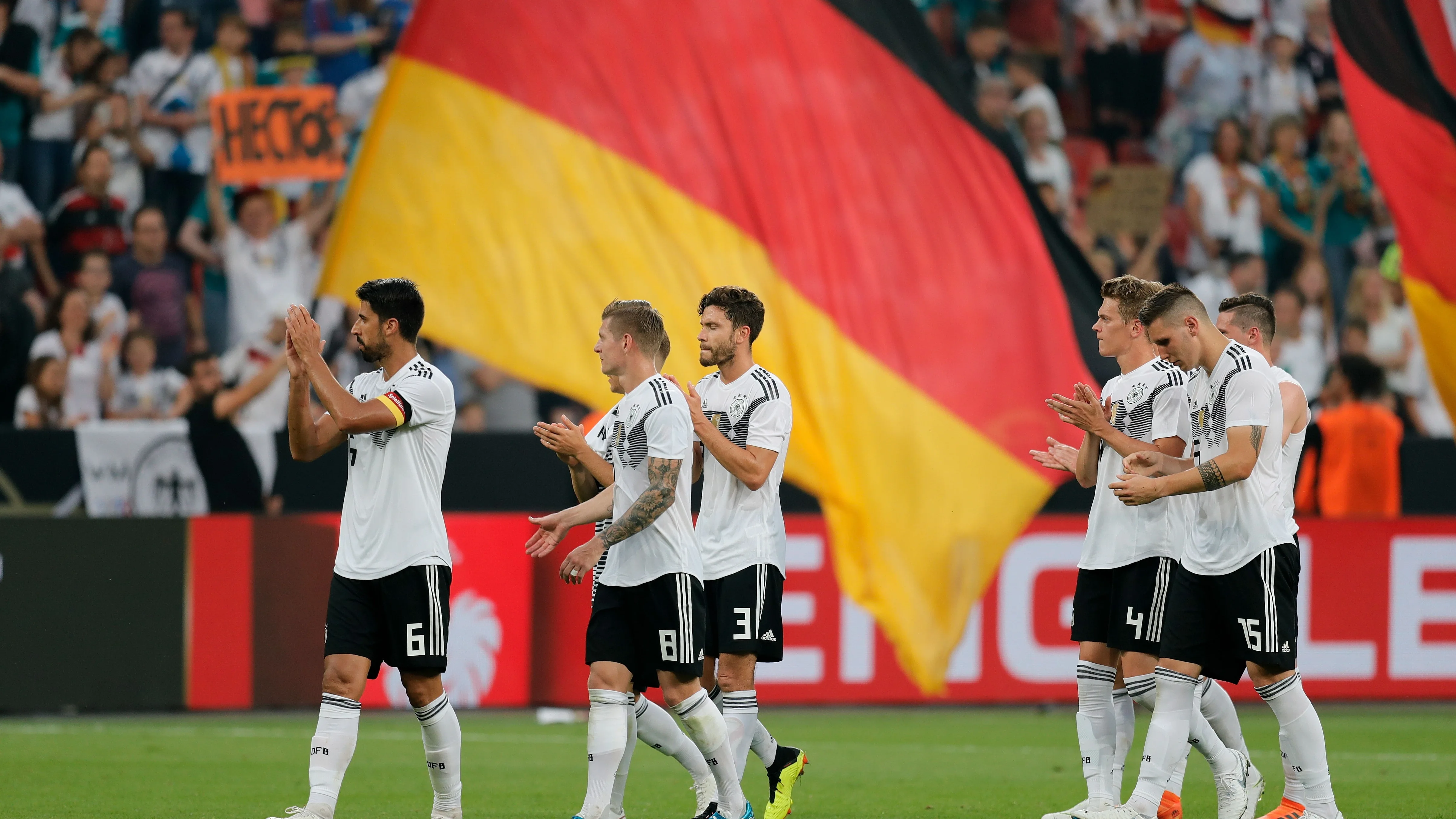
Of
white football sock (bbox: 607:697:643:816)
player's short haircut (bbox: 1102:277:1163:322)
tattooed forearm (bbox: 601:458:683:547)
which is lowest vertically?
white football sock (bbox: 607:697:643:816)

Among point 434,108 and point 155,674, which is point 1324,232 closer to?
point 434,108

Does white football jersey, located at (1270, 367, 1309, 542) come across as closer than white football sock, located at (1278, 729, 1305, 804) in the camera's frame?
No

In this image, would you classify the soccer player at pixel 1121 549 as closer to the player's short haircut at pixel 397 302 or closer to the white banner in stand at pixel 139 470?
the player's short haircut at pixel 397 302

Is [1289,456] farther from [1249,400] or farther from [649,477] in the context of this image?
[649,477]

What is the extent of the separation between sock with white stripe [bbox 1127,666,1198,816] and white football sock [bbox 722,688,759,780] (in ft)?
5.69

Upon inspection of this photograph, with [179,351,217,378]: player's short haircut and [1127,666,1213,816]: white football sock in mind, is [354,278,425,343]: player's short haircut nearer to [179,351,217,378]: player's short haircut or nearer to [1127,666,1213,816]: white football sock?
[1127,666,1213,816]: white football sock

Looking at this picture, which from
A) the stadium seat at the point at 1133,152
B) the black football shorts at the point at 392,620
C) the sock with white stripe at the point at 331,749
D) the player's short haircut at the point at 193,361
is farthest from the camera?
the stadium seat at the point at 1133,152

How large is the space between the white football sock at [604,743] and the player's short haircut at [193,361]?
6811 millimetres

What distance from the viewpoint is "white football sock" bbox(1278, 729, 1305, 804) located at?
786 centimetres

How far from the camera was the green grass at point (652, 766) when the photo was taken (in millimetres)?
8922

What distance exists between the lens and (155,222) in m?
14.6

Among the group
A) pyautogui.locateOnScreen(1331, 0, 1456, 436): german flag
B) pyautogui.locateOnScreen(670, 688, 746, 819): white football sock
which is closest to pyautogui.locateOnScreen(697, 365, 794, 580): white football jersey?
pyautogui.locateOnScreen(670, 688, 746, 819): white football sock

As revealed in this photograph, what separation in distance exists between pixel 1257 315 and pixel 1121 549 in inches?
51.6

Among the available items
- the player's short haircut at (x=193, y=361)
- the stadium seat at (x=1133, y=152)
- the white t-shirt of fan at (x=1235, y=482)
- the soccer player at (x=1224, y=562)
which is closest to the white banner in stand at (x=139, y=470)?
the player's short haircut at (x=193, y=361)
